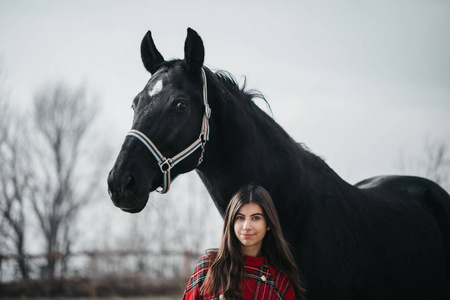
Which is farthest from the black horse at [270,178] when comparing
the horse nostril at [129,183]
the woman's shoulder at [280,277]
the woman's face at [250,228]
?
the woman's face at [250,228]

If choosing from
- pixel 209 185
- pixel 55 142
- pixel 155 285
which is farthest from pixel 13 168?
pixel 209 185

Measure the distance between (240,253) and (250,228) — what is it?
0.18m

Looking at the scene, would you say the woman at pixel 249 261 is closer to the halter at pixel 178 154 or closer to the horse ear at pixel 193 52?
the halter at pixel 178 154

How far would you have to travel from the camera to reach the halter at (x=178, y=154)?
2500mm

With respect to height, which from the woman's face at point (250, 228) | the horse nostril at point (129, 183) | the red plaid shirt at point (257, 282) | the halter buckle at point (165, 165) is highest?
the halter buckle at point (165, 165)

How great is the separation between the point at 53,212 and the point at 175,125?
67.0 feet

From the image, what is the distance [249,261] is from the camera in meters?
2.35

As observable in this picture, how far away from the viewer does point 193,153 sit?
106 inches

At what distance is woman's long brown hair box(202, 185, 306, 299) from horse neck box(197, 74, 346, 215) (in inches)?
14.1

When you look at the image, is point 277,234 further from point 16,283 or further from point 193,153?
point 16,283

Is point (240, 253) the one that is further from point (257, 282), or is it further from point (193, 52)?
point (193, 52)

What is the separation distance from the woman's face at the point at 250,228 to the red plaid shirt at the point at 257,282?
60 millimetres

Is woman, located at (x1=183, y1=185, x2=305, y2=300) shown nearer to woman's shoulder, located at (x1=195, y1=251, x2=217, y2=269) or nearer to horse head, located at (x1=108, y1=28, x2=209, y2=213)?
woman's shoulder, located at (x1=195, y1=251, x2=217, y2=269)

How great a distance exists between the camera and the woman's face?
2.30 meters
